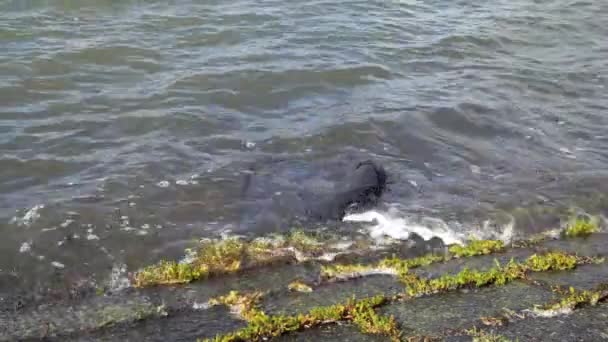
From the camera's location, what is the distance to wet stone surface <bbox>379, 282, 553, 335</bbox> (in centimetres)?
588

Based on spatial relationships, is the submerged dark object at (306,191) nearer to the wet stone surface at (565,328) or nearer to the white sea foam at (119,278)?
the white sea foam at (119,278)

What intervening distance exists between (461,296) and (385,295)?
30.2 inches

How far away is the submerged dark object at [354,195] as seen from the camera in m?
8.82

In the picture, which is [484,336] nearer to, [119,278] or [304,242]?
[304,242]

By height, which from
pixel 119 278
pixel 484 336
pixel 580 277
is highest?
pixel 484 336

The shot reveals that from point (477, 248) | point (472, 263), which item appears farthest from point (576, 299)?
point (477, 248)

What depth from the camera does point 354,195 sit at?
30.0 feet

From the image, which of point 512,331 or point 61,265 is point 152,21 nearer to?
point 61,265

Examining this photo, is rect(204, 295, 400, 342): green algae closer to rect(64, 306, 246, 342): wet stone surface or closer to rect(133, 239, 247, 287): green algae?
rect(64, 306, 246, 342): wet stone surface

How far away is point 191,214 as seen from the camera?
28.9 ft

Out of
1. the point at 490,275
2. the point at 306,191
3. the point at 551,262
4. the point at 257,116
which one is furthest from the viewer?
the point at 257,116

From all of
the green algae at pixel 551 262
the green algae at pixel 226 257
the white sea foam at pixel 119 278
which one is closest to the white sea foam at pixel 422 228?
the green algae at pixel 226 257

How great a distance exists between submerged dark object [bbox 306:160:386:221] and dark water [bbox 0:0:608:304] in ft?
0.94

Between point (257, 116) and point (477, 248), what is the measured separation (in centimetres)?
557
